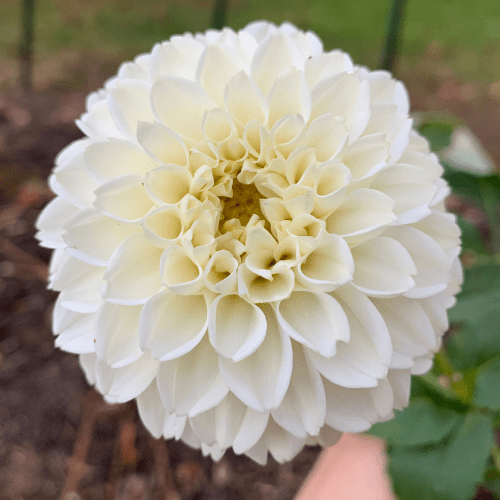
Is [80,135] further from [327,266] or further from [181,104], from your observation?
[327,266]

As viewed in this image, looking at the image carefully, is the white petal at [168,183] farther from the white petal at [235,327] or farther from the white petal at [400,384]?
the white petal at [400,384]

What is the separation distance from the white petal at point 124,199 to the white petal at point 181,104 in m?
0.06

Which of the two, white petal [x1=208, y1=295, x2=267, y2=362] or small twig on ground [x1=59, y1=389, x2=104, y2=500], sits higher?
white petal [x1=208, y1=295, x2=267, y2=362]

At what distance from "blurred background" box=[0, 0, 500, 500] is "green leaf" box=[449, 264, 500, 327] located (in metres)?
0.10

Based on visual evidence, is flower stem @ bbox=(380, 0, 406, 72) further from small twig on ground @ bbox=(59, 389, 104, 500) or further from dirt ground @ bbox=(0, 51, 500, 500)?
small twig on ground @ bbox=(59, 389, 104, 500)

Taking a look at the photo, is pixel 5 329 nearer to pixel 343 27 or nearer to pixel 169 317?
pixel 169 317

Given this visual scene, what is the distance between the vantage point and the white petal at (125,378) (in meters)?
0.40

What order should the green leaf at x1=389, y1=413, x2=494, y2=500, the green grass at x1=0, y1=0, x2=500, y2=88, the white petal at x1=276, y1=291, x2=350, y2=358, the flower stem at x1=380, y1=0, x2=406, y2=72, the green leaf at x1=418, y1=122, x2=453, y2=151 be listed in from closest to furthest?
1. the white petal at x1=276, y1=291, x2=350, y2=358
2. the green leaf at x1=389, y1=413, x2=494, y2=500
3. the green leaf at x1=418, y1=122, x2=453, y2=151
4. the flower stem at x1=380, y1=0, x2=406, y2=72
5. the green grass at x1=0, y1=0, x2=500, y2=88

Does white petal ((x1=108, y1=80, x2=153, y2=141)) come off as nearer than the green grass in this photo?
Yes

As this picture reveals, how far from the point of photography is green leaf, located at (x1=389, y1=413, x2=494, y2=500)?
567 millimetres

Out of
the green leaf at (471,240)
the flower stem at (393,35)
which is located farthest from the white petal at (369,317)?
the flower stem at (393,35)

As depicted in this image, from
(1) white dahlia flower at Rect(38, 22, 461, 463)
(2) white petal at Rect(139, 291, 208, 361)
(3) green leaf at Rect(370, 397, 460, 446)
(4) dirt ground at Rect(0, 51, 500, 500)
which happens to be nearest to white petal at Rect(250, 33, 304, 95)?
(1) white dahlia flower at Rect(38, 22, 461, 463)

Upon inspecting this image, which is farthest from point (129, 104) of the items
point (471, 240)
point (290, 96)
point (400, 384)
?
point (471, 240)

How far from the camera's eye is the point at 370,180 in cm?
40
